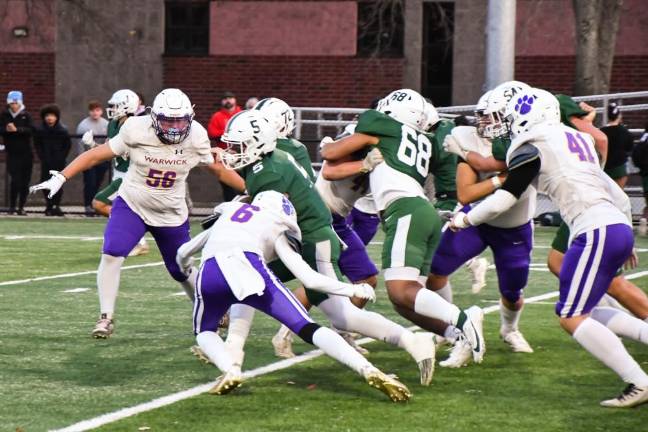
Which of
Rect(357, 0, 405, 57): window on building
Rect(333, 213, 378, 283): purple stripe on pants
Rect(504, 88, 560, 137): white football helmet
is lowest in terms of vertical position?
Rect(333, 213, 378, 283): purple stripe on pants

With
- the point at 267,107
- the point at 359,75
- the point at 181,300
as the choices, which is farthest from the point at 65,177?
the point at 359,75

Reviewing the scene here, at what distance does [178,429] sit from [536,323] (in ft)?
15.0

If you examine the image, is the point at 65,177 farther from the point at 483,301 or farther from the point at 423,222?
the point at 483,301

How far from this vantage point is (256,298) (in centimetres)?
764

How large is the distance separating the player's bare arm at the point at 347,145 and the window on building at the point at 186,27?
19051 millimetres

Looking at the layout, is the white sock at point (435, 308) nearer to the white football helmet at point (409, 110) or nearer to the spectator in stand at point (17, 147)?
the white football helmet at point (409, 110)

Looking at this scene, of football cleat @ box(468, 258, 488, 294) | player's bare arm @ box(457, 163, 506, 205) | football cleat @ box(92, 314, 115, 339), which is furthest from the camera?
football cleat @ box(468, 258, 488, 294)

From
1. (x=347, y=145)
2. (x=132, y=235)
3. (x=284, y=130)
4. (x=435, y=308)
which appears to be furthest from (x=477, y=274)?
(x=435, y=308)

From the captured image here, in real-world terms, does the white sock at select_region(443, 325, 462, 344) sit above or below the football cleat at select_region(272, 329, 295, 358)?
above

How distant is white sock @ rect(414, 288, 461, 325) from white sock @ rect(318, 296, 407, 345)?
1.00ft

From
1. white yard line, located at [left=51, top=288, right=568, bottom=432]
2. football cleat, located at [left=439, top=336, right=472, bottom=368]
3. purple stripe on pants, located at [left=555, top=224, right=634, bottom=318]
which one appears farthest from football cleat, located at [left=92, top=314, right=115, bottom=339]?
purple stripe on pants, located at [left=555, top=224, right=634, bottom=318]

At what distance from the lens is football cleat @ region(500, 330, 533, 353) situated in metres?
9.56

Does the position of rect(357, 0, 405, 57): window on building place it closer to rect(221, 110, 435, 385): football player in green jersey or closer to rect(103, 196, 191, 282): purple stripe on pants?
rect(103, 196, 191, 282): purple stripe on pants

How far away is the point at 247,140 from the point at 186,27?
2008 cm
